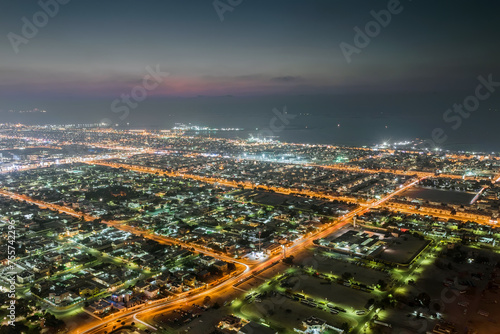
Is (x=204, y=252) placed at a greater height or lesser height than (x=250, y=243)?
lesser

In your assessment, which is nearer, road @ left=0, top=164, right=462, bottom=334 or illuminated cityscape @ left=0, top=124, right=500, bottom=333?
road @ left=0, top=164, right=462, bottom=334

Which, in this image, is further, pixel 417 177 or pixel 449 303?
pixel 417 177

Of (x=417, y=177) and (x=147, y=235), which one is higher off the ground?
(x=417, y=177)

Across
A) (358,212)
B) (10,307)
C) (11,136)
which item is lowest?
(10,307)

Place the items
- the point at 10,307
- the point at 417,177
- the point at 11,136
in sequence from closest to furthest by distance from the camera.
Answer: the point at 10,307 → the point at 417,177 → the point at 11,136

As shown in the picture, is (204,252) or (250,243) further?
(250,243)

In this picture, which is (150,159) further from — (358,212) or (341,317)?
(341,317)

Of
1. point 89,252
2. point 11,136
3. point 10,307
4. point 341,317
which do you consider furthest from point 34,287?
point 11,136

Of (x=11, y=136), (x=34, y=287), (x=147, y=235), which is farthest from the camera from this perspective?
(x=11, y=136)

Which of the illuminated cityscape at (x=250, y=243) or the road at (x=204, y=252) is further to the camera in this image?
the illuminated cityscape at (x=250, y=243)
